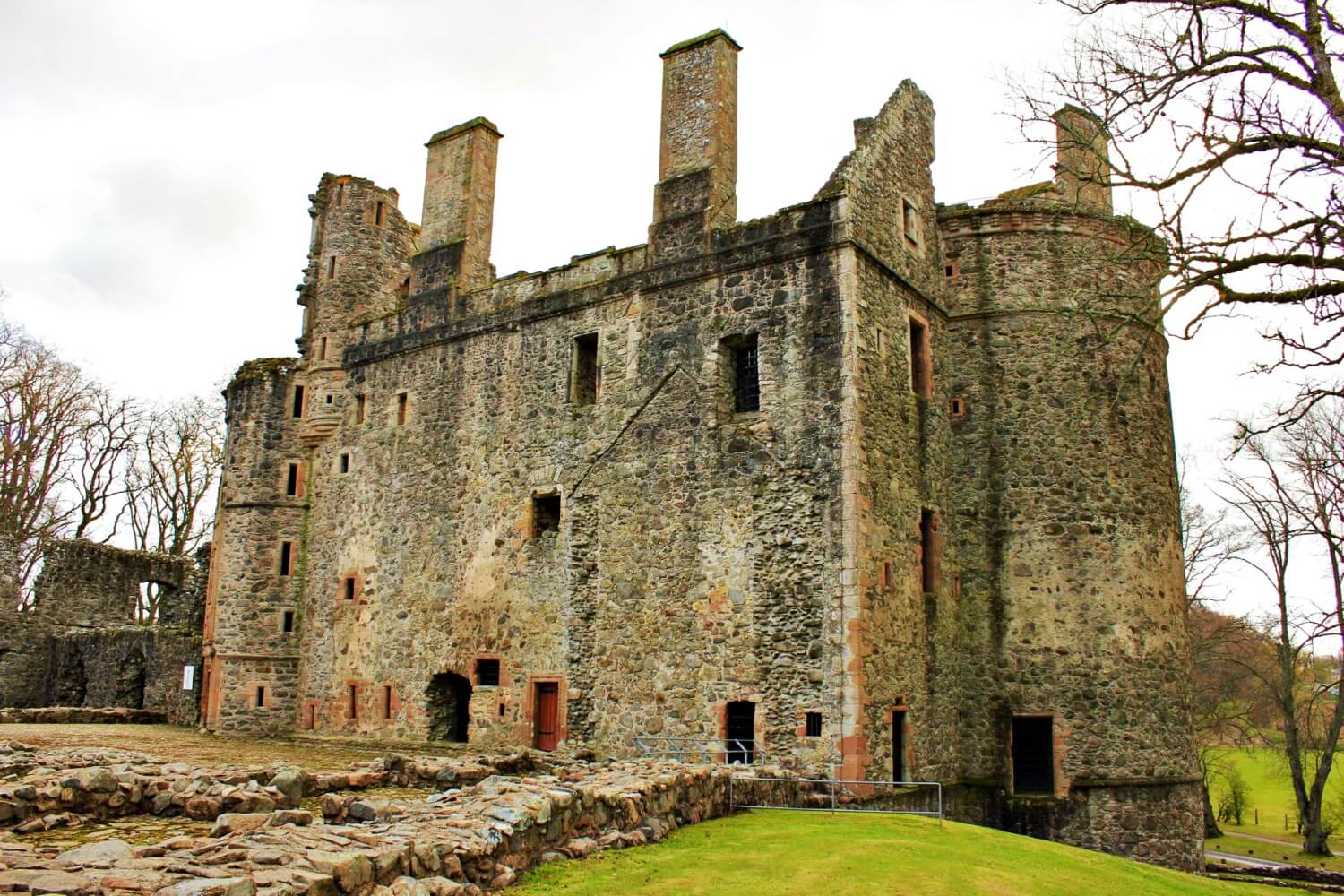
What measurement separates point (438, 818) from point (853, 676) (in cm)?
814

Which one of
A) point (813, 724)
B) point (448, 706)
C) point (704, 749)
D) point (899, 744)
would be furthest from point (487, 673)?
point (899, 744)

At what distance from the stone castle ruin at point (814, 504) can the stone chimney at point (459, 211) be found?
0.23 metres

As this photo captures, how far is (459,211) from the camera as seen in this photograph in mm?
23781

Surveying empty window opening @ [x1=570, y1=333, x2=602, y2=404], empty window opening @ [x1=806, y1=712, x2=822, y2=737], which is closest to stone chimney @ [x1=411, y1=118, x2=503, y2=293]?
empty window opening @ [x1=570, y1=333, x2=602, y2=404]

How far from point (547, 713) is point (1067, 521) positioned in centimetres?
997

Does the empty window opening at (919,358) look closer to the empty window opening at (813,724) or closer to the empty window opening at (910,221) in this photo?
the empty window opening at (910,221)

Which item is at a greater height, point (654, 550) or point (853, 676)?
point (654, 550)

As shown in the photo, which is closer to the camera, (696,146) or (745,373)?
(745,373)

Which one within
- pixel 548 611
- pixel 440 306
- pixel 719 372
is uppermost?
pixel 440 306

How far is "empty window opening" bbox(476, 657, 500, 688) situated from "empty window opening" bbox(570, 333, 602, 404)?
17.3ft

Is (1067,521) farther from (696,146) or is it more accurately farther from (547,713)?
(547,713)

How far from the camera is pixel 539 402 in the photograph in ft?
69.7

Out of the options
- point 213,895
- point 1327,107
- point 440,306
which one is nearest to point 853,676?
point 1327,107

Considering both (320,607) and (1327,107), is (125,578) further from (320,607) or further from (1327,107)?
(1327,107)
